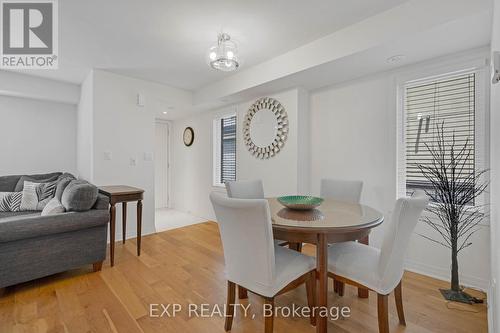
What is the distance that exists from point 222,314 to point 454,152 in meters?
2.49

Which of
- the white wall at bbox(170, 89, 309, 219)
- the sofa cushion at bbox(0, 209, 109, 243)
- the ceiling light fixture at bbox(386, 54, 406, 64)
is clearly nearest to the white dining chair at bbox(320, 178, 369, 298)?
the white wall at bbox(170, 89, 309, 219)

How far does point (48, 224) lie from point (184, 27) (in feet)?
7.05

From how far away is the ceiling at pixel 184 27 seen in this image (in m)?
1.95

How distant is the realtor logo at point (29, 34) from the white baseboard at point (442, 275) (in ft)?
13.3

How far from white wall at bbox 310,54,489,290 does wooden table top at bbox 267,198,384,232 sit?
2.91 ft

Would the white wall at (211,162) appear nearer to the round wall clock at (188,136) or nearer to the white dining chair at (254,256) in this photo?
the round wall clock at (188,136)

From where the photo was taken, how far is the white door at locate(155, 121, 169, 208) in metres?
5.48

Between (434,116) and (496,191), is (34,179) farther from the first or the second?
(434,116)

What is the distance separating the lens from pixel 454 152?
88.0 inches

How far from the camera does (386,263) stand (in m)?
1.39

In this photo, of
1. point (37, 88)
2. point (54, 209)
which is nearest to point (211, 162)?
point (54, 209)

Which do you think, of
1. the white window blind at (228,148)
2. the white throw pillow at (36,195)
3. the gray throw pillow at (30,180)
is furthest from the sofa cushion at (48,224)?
the white window blind at (228,148)

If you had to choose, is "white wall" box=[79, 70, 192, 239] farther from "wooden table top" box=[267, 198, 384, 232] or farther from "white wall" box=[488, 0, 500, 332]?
"white wall" box=[488, 0, 500, 332]

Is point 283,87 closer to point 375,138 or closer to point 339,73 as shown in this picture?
point 339,73
